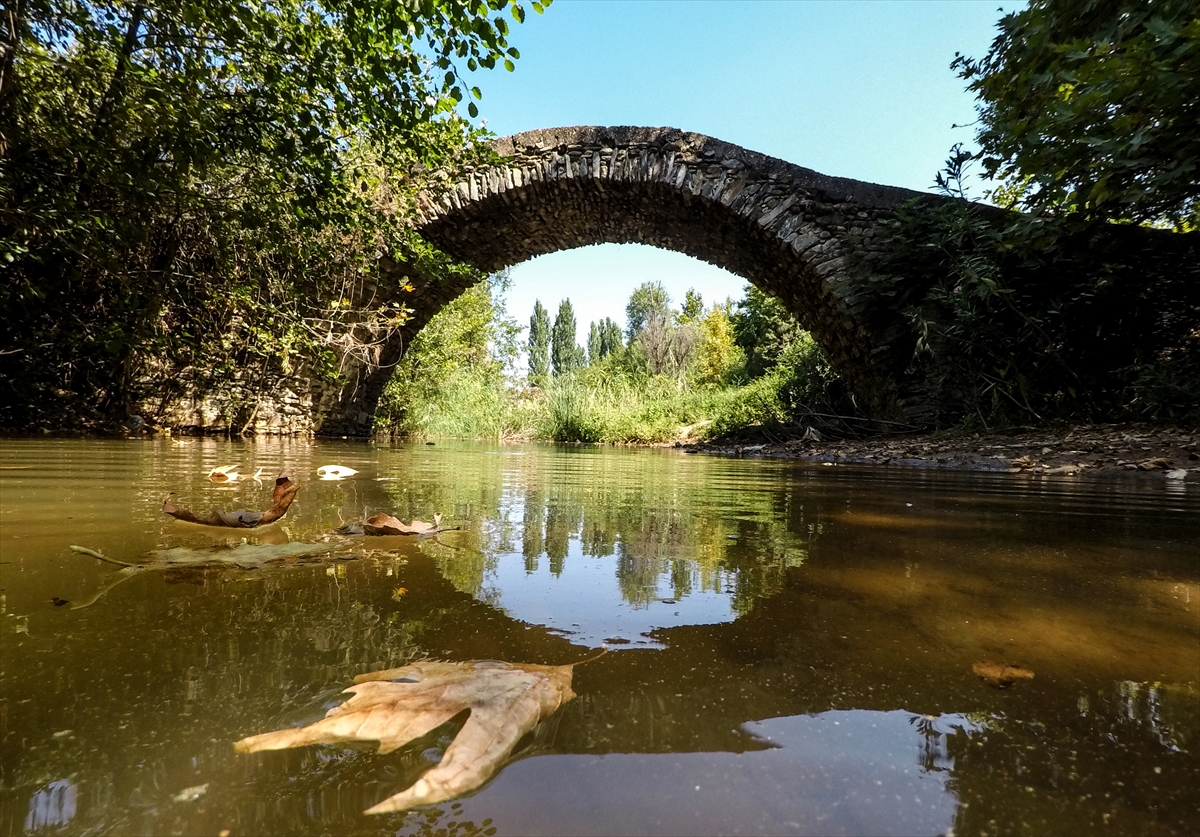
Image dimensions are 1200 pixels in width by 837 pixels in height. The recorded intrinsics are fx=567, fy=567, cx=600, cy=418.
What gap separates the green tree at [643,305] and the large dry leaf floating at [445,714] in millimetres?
35390

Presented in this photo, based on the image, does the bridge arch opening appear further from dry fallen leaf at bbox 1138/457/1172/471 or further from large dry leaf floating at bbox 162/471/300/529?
large dry leaf floating at bbox 162/471/300/529

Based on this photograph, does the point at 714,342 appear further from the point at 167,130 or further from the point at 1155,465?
the point at 167,130

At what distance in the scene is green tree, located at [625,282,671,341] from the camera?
37.4m

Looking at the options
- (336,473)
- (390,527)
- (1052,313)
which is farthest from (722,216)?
(390,527)

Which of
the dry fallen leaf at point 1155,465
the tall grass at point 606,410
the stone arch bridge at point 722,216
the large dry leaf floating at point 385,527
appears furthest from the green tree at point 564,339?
the large dry leaf floating at point 385,527

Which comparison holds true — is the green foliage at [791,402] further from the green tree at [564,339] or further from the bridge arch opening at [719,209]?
the green tree at [564,339]

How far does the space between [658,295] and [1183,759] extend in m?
39.1

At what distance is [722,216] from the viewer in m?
7.45

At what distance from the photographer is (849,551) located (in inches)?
43.6

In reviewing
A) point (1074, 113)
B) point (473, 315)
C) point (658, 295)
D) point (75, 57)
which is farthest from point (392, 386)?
point (658, 295)

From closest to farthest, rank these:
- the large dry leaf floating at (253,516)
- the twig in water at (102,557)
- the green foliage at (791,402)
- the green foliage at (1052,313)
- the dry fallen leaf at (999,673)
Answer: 1. the dry fallen leaf at (999,673)
2. the twig in water at (102,557)
3. the large dry leaf floating at (253,516)
4. the green foliage at (1052,313)
5. the green foliage at (791,402)

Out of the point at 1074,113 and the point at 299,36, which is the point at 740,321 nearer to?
the point at 1074,113

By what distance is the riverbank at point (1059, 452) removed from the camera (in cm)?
330

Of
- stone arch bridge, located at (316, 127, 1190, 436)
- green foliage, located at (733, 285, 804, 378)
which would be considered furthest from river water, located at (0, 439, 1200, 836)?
green foliage, located at (733, 285, 804, 378)
